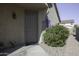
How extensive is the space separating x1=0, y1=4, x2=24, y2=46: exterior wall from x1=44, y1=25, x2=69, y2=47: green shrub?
2.58 meters

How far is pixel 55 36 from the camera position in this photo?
1938cm

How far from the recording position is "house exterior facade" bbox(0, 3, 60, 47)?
19156 mm

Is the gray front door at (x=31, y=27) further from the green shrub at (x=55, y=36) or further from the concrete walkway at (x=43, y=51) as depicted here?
the concrete walkway at (x=43, y=51)

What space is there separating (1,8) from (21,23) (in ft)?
8.97

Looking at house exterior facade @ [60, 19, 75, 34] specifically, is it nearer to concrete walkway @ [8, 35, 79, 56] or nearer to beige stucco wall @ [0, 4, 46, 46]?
beige stucco wall @ [0, 4, 46, 46]

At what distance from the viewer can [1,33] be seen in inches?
750

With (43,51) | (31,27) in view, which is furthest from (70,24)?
(43,51)

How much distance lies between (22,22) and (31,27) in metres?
1.41

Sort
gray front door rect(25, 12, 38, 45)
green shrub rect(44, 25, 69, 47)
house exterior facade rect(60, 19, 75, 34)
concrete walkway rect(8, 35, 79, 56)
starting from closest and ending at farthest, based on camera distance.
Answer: concrete walkway rect(8, 35, 79, 56) < green shrub rect(44, 25, 69, 47) < gray front door rect(25, 12, 38, 45) < house exterior facade rect(60, 19, 75, 34)

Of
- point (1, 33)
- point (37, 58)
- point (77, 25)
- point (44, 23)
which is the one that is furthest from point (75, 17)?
point (37, 58)

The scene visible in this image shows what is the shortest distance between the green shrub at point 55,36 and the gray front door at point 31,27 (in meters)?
1.89

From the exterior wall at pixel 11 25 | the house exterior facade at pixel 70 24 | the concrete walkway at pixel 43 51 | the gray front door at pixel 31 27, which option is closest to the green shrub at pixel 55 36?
the concrete walkway at pixel 43 51

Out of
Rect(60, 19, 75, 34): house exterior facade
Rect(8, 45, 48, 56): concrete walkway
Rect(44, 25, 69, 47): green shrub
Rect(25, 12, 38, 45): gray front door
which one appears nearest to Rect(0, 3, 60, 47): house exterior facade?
Rect(25, 12, 38, 45): gray front door

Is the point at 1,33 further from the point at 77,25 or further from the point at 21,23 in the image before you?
the point at 77,25
